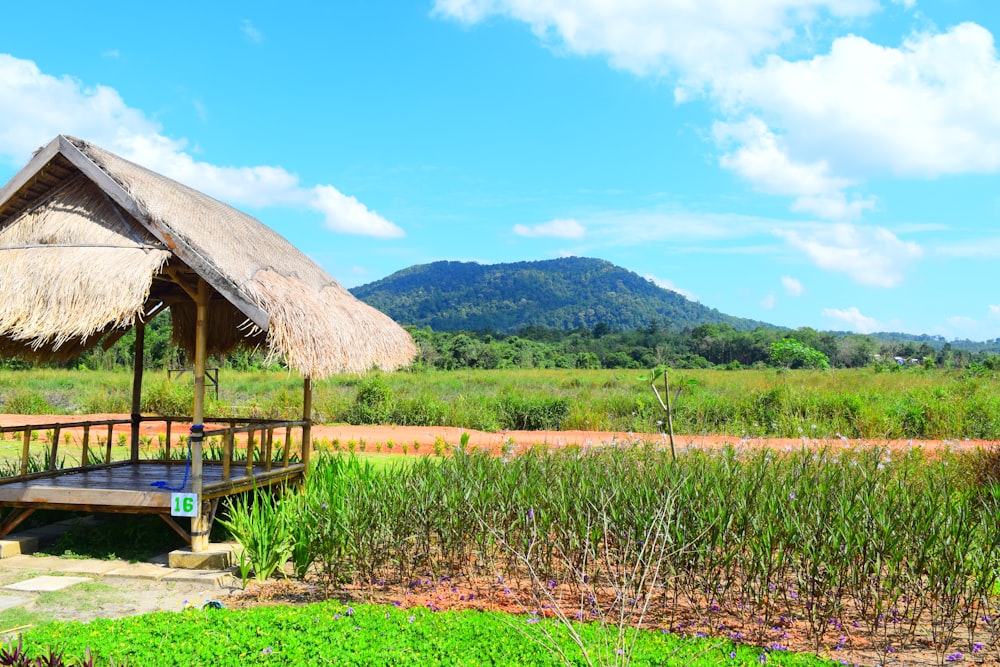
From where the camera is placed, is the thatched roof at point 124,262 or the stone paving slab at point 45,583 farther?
the thatched roof at point 124,262

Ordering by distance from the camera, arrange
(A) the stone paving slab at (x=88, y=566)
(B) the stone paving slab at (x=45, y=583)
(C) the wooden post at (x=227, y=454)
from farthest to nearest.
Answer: (C) the wooden post at (x=227, y=454) < (A) the stone paving slab at (x=88, y=566) < (B) the stone paving slab at (x=45, y=583)

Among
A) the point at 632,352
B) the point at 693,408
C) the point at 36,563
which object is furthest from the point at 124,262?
the point at 632,352

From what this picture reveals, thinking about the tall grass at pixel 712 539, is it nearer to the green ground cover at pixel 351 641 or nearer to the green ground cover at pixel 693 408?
the green ground cover at pixel 351 641

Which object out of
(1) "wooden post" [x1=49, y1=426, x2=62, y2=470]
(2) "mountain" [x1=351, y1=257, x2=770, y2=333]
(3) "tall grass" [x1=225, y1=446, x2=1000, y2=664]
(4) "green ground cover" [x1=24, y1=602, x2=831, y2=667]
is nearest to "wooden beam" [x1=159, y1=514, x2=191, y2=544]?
(3) "tall grass" [x1=225, y1=446, x2=1000, y2=664]

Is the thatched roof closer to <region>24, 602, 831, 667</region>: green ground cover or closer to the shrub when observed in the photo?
<region>24, 602, 831, 667</region>: green ground cover

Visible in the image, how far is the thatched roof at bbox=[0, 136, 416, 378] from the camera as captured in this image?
20.5 feet

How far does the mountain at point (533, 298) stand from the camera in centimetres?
12256

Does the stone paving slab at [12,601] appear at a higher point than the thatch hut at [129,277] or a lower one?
lower

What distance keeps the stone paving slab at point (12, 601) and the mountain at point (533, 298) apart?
10962cm

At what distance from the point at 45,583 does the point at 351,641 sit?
286 cm

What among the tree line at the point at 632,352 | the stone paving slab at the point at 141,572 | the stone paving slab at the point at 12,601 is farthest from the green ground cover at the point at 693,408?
the tree line at the point at 632,352

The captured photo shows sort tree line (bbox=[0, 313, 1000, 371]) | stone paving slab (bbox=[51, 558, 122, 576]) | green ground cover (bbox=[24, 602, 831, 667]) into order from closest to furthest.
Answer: green ground cover (bbox=[24, 602, 831, 667]), stone paving slab (bbox=[51, 558, 122, 576]), tree line (bbox=[0, 313, 1000, 371])

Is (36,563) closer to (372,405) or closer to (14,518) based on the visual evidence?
(14,518)

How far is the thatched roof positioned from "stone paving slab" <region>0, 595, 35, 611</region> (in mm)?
1919
